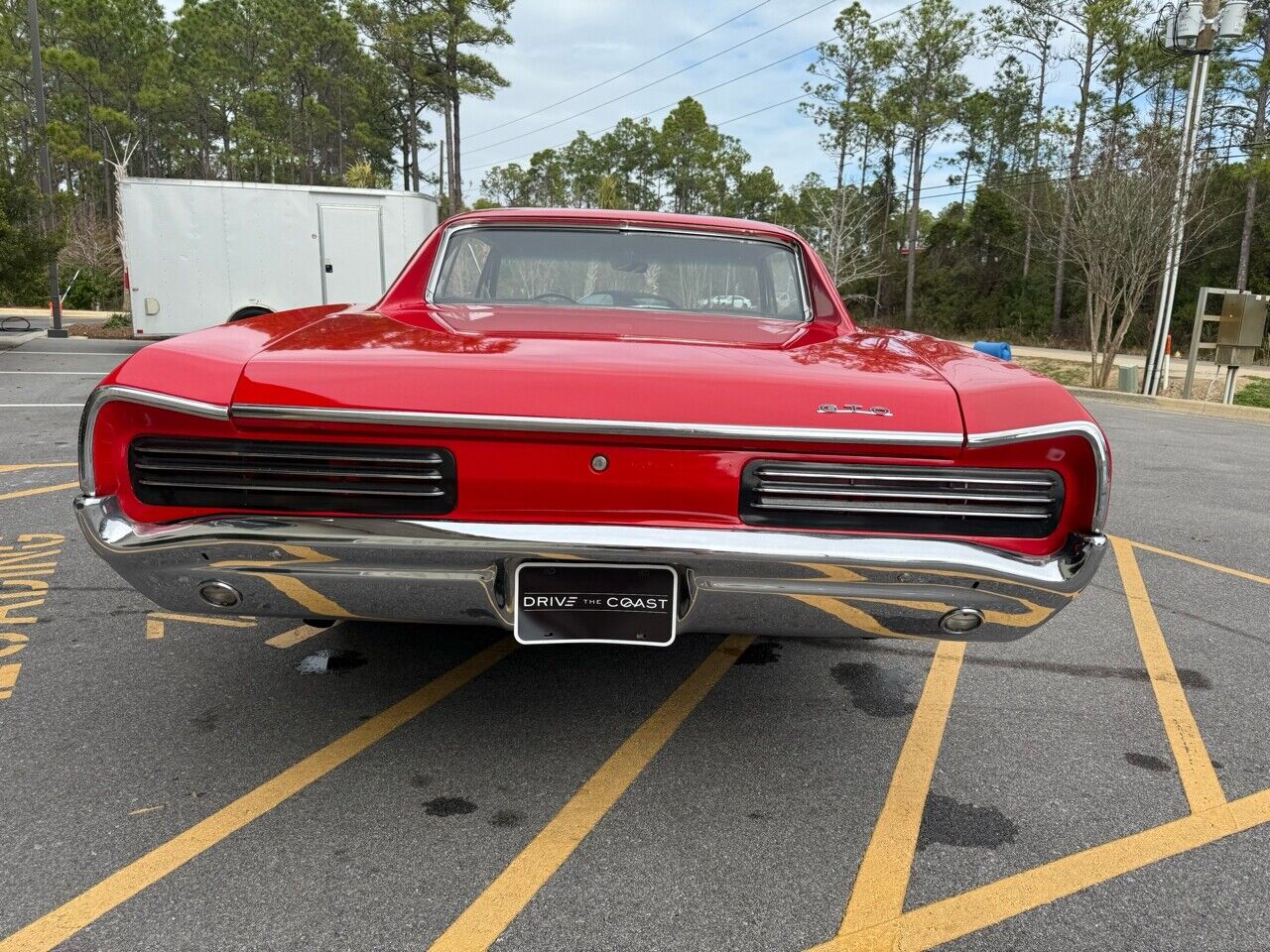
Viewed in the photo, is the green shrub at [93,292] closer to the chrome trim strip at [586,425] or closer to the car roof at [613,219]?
the car roof at [613,219]

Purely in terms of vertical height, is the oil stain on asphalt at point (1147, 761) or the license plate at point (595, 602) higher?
the license plate at point (595, 602)

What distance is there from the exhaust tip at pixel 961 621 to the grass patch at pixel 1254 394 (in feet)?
50.5

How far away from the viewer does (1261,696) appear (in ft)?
10.5

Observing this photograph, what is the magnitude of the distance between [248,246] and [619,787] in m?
14.1

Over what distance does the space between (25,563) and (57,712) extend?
1869 mm

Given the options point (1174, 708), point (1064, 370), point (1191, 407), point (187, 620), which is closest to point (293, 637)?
point (187, 620)

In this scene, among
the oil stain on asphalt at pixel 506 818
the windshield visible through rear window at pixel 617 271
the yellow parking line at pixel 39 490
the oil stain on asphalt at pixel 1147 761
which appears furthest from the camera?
the yellow parking line at pixel 39 490

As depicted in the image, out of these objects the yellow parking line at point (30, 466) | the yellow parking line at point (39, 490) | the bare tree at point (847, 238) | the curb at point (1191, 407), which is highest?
the bare tree at point (847, 238)

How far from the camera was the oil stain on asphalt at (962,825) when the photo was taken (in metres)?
2.26

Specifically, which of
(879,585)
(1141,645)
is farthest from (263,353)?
(1141,645)

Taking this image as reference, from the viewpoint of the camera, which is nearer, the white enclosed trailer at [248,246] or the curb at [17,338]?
the white enclosed trailer at [248,246]

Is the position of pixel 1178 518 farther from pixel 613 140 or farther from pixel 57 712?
pixel 613 140

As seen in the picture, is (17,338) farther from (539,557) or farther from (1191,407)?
(1191,407)

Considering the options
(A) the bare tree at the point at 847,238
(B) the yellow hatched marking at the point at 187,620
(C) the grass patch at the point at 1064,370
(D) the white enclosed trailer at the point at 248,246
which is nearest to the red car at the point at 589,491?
(B) the yellow hatched marking at the point at 187,620
